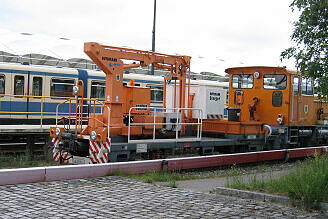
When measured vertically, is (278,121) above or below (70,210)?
above

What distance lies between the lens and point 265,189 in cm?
786

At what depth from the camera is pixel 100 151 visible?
1029cm

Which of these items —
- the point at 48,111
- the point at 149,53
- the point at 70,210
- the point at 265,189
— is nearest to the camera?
the point at 70,210

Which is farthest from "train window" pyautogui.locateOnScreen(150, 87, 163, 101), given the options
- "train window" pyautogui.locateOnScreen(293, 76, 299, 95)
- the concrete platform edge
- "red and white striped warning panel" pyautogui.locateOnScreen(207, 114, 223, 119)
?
the concrete platform edge

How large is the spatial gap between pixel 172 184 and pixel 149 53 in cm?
475

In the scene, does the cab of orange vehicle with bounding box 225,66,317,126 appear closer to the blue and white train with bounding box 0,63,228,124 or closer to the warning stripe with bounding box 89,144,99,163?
the warning stripe with bounding box 89,144,99,163

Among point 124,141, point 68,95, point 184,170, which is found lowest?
point 184,170

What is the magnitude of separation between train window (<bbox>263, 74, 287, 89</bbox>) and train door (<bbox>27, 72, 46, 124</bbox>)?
947cm

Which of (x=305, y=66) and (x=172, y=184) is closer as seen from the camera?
(x=172, y=184)

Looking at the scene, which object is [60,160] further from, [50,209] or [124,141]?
[50,209]

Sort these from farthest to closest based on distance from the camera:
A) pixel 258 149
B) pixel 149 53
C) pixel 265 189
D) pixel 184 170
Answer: pixel 258 149
pixel 149 53
pixel 184 170
pixel 265 189

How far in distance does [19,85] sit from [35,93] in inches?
30.0

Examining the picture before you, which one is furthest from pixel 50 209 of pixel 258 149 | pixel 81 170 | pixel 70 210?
pixel 258 149

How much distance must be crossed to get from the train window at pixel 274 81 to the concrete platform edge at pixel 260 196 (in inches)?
297
